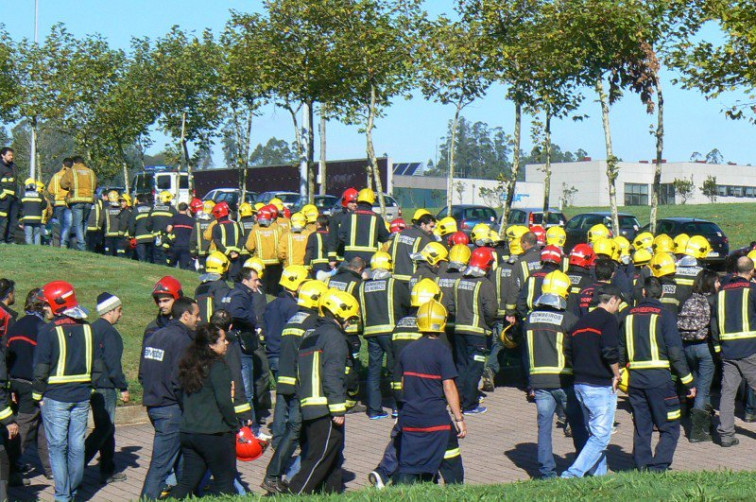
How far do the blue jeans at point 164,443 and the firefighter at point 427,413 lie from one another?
186cm

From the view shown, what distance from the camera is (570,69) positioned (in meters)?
28.8

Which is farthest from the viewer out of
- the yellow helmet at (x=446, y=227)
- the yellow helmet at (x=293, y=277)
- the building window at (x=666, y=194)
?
the building window at (x=666, y=194)

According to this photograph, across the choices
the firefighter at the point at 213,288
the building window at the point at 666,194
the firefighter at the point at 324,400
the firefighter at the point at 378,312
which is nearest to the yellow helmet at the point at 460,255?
the firefighter at the point at 378,312

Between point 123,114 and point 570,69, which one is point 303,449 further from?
point 123,114

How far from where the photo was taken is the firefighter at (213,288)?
39.5ft

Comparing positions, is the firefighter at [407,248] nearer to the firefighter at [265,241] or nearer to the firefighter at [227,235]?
the firefighter at [265,241]

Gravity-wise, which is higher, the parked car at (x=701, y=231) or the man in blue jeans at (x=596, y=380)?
the parked car at (x=701, y=231)

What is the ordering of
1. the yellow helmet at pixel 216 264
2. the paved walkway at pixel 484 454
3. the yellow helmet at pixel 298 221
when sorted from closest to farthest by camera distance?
the paved walkway at pixel 484 454 → the yellow helmet at pixel 216 264 → the yellow helmet at pixel 298 221

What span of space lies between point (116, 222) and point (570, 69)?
503 inches

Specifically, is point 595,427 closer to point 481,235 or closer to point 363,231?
point 481,235

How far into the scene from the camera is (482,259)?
14.2 m

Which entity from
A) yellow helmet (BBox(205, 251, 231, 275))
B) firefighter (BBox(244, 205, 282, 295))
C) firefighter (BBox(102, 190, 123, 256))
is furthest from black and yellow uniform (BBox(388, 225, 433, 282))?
firefighter (BBox(102, 190, 123, 256))

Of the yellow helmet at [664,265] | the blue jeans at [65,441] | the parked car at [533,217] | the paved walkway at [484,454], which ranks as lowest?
the paved walkway at [484,454]

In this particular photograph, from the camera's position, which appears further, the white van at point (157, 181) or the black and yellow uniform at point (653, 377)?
the white van at point (157, 181)
